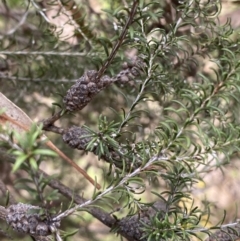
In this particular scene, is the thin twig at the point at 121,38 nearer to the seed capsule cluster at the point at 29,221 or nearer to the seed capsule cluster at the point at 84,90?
the seed capsule cluster at the point at 84,90

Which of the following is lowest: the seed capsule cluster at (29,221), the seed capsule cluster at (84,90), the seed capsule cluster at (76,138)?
the seed capsule cluster at (76,138)

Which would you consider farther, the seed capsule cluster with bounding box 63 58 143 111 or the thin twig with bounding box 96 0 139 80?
the seed capsule cluster with bounding box 63 58 143 111

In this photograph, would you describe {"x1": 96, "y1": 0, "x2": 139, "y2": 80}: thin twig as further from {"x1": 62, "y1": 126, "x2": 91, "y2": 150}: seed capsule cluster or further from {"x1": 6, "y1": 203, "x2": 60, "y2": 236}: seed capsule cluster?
{"x1": 6, "y1": 203, "x2": 60, "y2": 236}: seed capsule cluster

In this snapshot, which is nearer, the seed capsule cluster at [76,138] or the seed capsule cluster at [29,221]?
the seed capsule cluster at [29,221]

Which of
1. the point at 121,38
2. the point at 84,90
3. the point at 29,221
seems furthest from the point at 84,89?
the point at 29,221

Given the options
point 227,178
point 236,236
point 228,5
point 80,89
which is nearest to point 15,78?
point 80,89

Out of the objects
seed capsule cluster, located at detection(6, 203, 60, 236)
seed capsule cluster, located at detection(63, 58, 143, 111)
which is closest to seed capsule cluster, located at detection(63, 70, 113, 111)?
seed capsule cluster, located at detection(63, 58, 143, 111)

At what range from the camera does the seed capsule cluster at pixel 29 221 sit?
49 cm

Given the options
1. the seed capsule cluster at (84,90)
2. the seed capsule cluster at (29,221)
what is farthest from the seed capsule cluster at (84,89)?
the seed capsule cluster at (29,221)

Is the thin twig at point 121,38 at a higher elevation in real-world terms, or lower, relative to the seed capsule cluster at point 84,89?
higher

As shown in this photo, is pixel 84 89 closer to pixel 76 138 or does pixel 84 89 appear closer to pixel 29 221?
pixel 76 138

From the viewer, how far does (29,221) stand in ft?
1.65

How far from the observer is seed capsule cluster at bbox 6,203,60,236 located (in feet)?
1.61

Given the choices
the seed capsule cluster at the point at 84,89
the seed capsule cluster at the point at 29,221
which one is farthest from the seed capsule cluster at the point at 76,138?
the seed capsule cluster at the point at 29,221
